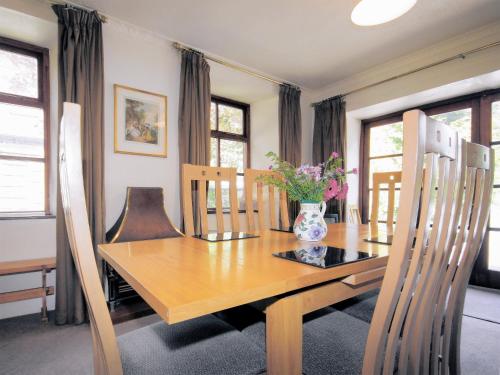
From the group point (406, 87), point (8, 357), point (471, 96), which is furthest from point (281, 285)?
point (471, 96)

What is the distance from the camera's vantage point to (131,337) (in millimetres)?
924

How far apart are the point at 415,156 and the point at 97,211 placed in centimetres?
240

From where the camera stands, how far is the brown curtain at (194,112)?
289 centimetres

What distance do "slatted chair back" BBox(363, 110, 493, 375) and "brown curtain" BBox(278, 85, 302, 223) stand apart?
3.05 m

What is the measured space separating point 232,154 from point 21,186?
2.44 meters

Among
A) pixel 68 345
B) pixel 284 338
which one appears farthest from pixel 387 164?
pixel 68 345

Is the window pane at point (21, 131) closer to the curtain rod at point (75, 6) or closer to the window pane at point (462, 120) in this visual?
the curtain rod at point (75, 6)

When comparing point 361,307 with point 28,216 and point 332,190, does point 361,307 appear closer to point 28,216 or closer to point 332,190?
point 332,190

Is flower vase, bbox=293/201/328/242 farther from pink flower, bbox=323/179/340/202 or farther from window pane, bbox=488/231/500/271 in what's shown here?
window pane, bbox=488/231/500/271

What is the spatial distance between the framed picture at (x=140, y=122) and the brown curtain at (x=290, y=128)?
65.7 inches

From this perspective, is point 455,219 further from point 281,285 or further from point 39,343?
point 39,343

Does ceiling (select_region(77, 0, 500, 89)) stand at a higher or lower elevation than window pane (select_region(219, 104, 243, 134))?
Answer: higher

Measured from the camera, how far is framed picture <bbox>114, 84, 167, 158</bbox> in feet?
8.57

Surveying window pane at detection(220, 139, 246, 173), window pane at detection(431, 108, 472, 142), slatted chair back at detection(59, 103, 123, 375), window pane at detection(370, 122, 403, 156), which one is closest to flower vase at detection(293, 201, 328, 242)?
slatted chair back at detection(59, 103, 123, 375)
